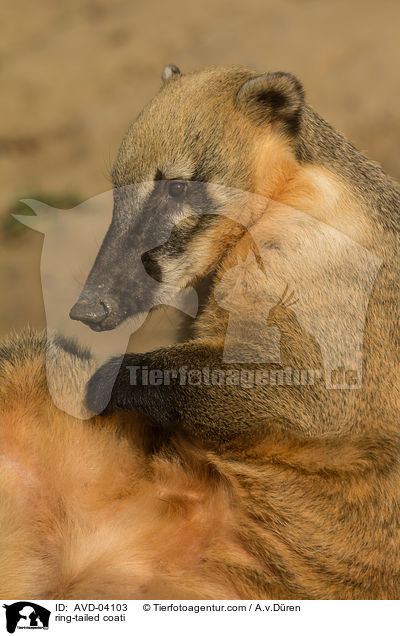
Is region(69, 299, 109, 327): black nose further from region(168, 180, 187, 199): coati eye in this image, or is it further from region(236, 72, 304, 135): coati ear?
region(236, 72, 304, 135): coati ear

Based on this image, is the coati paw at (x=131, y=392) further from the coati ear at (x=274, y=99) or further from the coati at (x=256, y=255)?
the coati ear at (x=274, y=99)

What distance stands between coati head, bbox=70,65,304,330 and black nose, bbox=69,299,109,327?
3 centimetres

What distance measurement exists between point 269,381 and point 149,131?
0.72 meters

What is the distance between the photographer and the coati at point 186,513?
61.5 inches

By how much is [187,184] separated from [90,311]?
1.36ft

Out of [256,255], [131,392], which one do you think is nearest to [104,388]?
[131,392]

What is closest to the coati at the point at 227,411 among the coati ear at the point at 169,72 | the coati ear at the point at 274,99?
the coati ear at the point at 274,99

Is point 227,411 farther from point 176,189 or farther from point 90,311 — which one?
point 176,189

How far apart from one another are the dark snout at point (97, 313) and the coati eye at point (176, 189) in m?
0.32

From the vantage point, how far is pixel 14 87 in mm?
2971

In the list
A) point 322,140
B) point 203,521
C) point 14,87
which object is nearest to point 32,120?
point 14,87

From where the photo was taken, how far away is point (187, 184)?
1.73 meters
